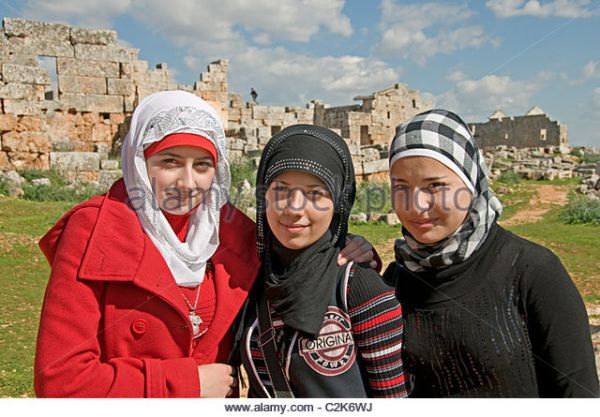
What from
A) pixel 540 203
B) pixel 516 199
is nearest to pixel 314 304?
pixel 540 203

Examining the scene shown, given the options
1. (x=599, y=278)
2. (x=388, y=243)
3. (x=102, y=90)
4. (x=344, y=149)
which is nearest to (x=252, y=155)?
(x=102, y=90)

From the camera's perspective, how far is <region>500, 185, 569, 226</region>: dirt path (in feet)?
44.0

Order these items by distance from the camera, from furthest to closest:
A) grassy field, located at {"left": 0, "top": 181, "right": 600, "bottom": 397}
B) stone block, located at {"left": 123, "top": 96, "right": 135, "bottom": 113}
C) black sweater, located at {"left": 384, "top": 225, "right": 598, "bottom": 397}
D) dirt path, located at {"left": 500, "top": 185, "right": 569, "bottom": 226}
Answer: stone block, located at {"left": 123, "top": 96, "right": 135, "bottom": 113}, dirt path, located at {"left": 500, "top": 185, "right": 569, "bottom": 226}, grassy field, located at {"left": 0, "top": 181, "right": 600, "bottom": 397}, black sweater, located at {"left": 384, "top": 225, "right": 598, "bottom": 397}

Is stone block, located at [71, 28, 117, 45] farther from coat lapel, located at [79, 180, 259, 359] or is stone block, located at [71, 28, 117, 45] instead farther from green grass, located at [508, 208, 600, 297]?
coat lapel, located at [79, 180, 259, 359]

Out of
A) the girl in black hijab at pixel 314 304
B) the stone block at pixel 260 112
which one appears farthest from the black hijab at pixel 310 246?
the stone block at pixel 260 112

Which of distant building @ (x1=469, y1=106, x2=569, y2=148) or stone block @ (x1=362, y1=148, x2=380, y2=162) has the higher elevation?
distant building @ (x1=469, y1=106, x2=569, y2=148)

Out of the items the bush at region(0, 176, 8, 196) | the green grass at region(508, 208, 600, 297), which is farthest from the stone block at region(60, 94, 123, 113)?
the green grass at region(508, 208, 600, 297)

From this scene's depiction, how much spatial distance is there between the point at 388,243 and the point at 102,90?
11812 mm

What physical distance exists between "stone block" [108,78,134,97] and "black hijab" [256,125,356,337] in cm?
1686

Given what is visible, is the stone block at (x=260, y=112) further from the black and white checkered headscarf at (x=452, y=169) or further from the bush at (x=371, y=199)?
the black and white checkered headscarf at (x=452, y=169)

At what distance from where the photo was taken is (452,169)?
6.97 feet

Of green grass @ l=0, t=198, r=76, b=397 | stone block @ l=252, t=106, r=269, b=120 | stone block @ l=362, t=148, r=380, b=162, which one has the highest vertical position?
stone block @ l=252, t=106, r=269, b=120

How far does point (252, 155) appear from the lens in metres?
16.9
